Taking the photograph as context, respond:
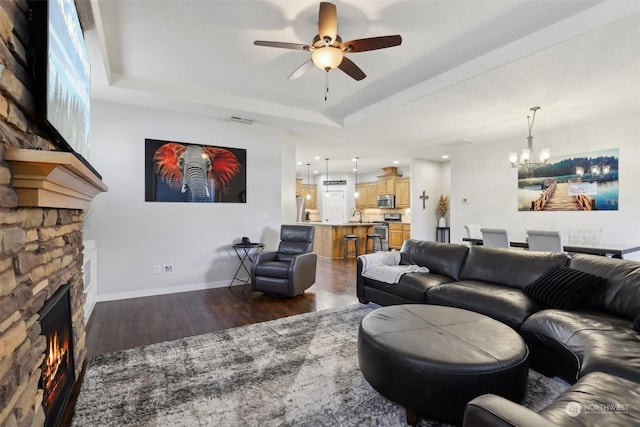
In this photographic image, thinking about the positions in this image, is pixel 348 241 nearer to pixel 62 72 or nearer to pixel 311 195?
pixel 311 195

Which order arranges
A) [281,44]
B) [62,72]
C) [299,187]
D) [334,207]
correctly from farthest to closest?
[334,207]
[299,187]
[281,44]
[62,72]

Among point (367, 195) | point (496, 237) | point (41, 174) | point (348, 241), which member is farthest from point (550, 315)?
point (367, 195)

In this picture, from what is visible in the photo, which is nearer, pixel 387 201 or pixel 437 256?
pixel 437 256

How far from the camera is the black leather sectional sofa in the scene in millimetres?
1061

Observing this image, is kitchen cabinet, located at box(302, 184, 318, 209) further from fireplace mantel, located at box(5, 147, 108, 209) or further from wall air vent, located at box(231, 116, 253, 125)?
fireplace mantel, located at box(5, 147, 108, 209)

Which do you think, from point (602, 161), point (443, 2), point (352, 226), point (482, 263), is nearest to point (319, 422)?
point (482, 263)

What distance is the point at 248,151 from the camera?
16.1 ft

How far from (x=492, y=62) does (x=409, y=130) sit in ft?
7.37

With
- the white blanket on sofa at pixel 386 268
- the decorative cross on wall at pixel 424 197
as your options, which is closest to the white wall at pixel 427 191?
the decorative cross on wall at pixel 424 197

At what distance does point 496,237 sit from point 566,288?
2.04m

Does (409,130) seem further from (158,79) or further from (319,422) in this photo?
(319,422)

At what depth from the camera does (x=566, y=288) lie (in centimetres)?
232

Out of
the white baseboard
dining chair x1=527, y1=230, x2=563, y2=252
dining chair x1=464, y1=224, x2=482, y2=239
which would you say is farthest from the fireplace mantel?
dining chair x1=464, y1=224, x2=482, y2=239

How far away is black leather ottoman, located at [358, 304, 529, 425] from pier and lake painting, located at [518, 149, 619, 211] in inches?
170
